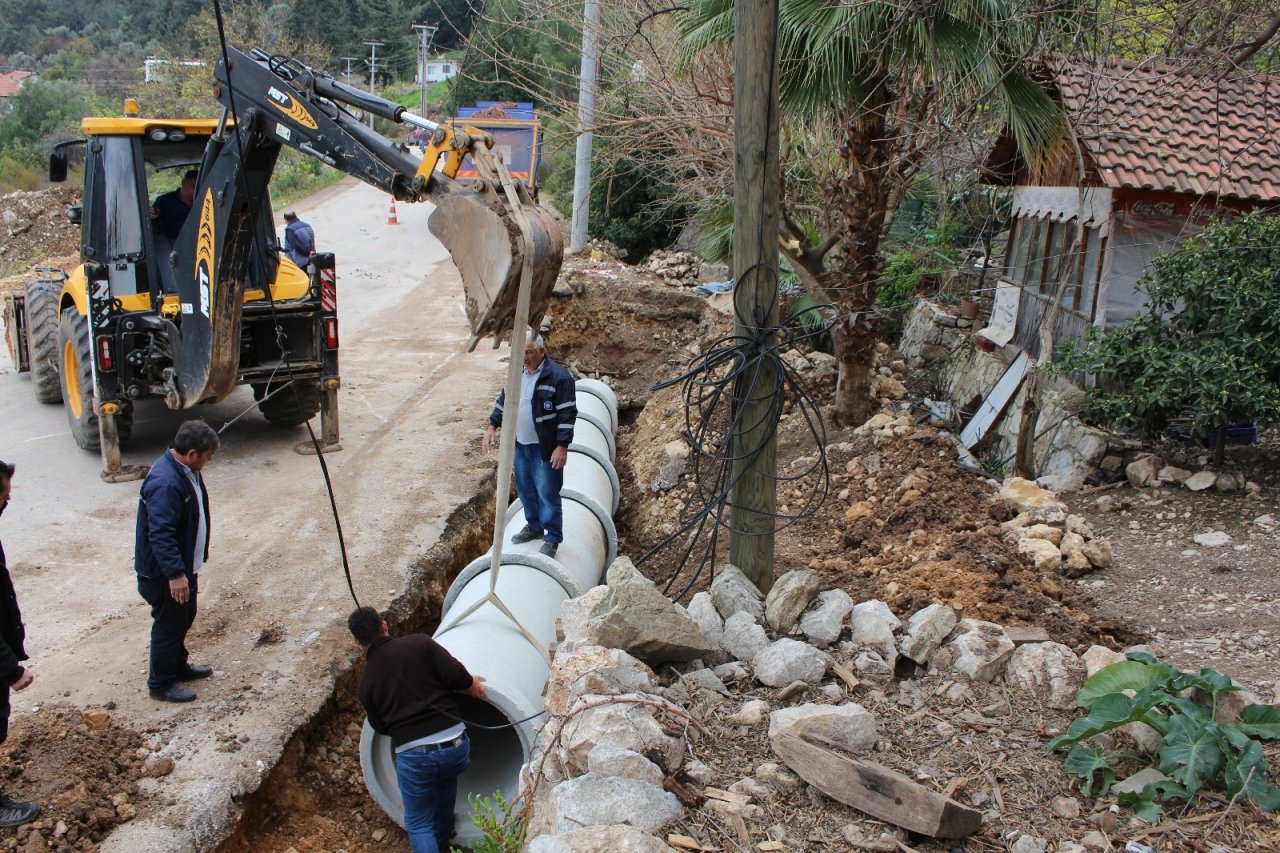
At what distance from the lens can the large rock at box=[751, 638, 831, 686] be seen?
16.2 ft

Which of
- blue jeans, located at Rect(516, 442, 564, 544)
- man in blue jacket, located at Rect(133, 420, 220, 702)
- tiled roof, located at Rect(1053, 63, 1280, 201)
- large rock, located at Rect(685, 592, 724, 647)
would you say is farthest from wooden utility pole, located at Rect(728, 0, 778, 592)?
tiled roof, located at Rect(1053, 63, 1280, 201)

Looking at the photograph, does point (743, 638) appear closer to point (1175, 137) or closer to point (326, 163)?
point (326, 163)

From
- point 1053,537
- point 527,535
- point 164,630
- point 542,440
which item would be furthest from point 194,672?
point 1053,537

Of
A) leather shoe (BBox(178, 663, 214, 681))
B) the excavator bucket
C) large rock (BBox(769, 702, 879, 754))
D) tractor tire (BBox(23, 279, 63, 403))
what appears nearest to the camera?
the excavator bucket

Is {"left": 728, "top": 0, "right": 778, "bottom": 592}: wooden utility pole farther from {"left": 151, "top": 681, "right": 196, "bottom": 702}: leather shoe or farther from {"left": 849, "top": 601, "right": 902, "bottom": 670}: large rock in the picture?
{"left": 151, "top": 681, "right": 196, "bottom": 702}: leather shoe

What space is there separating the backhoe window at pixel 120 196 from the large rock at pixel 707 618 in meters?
6.29

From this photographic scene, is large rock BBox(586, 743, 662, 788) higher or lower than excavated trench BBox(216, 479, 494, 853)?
higher

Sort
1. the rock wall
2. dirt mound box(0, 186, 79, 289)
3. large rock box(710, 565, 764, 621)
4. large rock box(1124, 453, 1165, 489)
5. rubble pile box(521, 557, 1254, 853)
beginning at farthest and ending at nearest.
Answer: dirt mound box(0, 186, 79, 289), the rock wall, large rock box(1124, 453, 1165, 489), large rock box(710, 565, 764, 621), rubble pile box(521, 557, 1254, 853)

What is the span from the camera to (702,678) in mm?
4965

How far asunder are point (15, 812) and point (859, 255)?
307 inches

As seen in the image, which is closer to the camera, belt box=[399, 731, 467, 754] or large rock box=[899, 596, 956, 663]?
belt box=[399, 731, 467, 754]

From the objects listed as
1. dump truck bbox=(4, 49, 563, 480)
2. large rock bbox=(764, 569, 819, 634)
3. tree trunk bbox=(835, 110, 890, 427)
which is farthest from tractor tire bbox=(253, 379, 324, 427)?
large rock bbox=(764, 569, 819, 634)

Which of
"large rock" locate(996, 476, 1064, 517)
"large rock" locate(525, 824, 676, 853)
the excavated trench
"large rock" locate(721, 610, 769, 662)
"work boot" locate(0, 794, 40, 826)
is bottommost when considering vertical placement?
the excavated trench

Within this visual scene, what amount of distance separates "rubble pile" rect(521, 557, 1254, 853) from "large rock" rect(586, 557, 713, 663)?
11 millimetres
